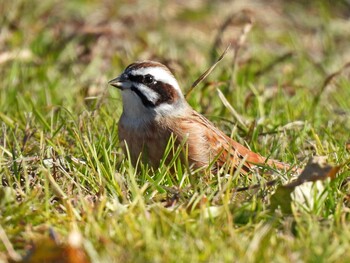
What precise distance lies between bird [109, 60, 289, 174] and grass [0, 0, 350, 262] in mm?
139

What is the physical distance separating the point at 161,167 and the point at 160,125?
761mm

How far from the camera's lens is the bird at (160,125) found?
506 centimetres

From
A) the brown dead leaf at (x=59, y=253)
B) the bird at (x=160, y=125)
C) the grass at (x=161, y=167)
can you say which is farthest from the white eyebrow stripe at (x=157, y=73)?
the brown dead leaf at (x=59, y=253)

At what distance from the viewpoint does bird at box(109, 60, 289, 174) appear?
5.06 m

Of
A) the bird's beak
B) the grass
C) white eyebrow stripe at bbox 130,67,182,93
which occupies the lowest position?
the grass

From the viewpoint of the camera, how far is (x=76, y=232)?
336 cm

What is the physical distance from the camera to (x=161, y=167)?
176 inches

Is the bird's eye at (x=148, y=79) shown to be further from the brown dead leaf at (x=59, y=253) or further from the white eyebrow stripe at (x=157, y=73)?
the brown dead leaf at (x=59, y=253)

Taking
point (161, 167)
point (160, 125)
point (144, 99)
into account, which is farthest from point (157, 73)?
point (161, 167)

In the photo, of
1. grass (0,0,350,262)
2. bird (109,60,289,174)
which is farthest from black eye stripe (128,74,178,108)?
grass (0,0,350,262)

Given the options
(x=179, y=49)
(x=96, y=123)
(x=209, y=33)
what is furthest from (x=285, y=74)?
(x=96, y=123)

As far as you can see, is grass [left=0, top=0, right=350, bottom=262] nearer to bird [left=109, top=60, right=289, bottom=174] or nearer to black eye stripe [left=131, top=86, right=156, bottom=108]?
bird [left=109, top=60, right=289, bottom=174]

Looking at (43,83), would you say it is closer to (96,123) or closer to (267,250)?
(96,123)

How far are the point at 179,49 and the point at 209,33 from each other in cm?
102
